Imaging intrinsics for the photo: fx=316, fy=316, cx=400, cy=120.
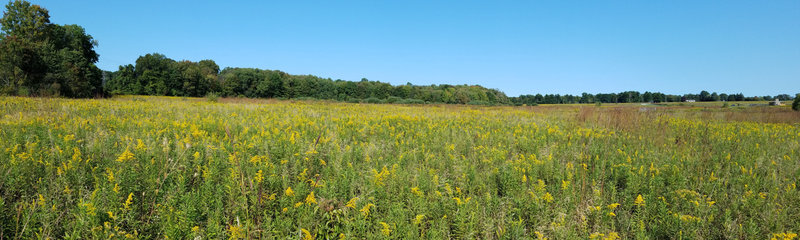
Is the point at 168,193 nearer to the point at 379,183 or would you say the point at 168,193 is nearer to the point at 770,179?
the point at 379,183

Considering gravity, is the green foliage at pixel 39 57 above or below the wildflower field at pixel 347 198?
above

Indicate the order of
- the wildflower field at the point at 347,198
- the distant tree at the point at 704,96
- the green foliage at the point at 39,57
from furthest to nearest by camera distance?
the distant tree at the point at 704,96 < the green foliage at the point at 39,57 < the wildflower field at the point at 347,198

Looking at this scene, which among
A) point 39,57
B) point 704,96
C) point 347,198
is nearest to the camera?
point 347,198

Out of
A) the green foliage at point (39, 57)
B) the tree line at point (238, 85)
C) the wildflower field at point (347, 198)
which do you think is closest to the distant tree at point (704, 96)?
the tree line at point (238, 85)

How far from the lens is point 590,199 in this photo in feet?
11.2

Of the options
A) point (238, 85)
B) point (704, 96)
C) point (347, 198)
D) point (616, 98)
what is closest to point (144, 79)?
point (238, 85)

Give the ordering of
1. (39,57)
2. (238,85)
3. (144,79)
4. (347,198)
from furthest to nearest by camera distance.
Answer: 1. (238,85)
2. (144,79)
3. (39,57)
4. (347,198)

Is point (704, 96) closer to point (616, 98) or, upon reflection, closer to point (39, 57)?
point (616, 98)

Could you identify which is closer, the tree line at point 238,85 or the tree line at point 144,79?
the tree line at point 144,79

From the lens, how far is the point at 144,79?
216ft

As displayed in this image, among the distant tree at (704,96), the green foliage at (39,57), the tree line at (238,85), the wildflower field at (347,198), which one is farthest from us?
the distant tree at (704,96)

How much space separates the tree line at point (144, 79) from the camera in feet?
90.4

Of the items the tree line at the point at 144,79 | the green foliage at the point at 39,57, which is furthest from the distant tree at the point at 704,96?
the green foliage at the point at 39,57

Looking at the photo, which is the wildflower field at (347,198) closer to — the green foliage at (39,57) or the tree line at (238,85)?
the green foliage at (39,57)
